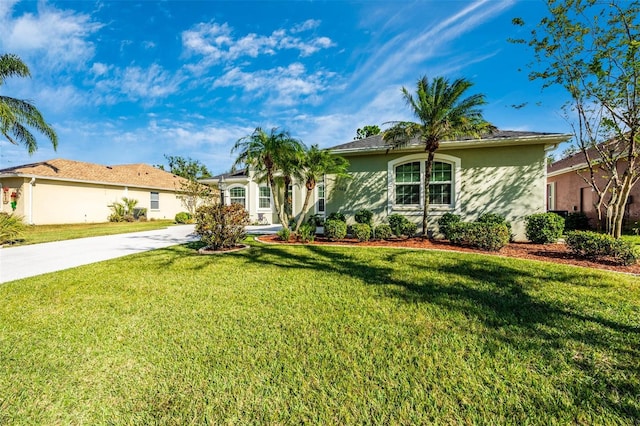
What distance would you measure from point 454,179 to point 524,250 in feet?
12.1

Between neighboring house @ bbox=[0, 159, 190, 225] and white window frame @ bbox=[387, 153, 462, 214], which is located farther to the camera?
neighboring house @ bbox=[0, 159, 190, 225]

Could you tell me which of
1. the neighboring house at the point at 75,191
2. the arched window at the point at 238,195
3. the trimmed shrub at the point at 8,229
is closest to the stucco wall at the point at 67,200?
the neighboring house at the point at 75,191

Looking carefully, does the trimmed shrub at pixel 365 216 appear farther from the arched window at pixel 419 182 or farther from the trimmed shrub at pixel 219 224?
the trimmed shrub at pixel 219 224

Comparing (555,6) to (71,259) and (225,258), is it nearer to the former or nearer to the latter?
(225,258)

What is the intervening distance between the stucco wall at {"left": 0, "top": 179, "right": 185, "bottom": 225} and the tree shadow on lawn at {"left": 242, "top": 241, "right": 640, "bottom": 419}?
1856 cm

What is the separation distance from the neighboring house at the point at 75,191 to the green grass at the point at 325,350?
1642 cm

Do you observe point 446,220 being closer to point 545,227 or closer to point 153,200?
point 545,227

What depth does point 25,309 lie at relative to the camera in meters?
4.15

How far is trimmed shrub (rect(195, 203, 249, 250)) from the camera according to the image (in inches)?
325

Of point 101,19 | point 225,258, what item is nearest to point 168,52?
point 101,19

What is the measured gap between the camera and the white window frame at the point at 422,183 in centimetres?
1048

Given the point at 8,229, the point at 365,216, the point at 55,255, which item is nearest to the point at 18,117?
the point at 8,229

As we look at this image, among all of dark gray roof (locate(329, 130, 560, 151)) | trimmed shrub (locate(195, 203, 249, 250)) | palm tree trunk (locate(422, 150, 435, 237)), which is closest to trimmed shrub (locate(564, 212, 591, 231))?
dark gray roof (locate(329, 130, 560, 151))

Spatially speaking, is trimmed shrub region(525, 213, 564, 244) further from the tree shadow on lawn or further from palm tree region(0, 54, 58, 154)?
palm tree region(0, 54, 58, 154)
